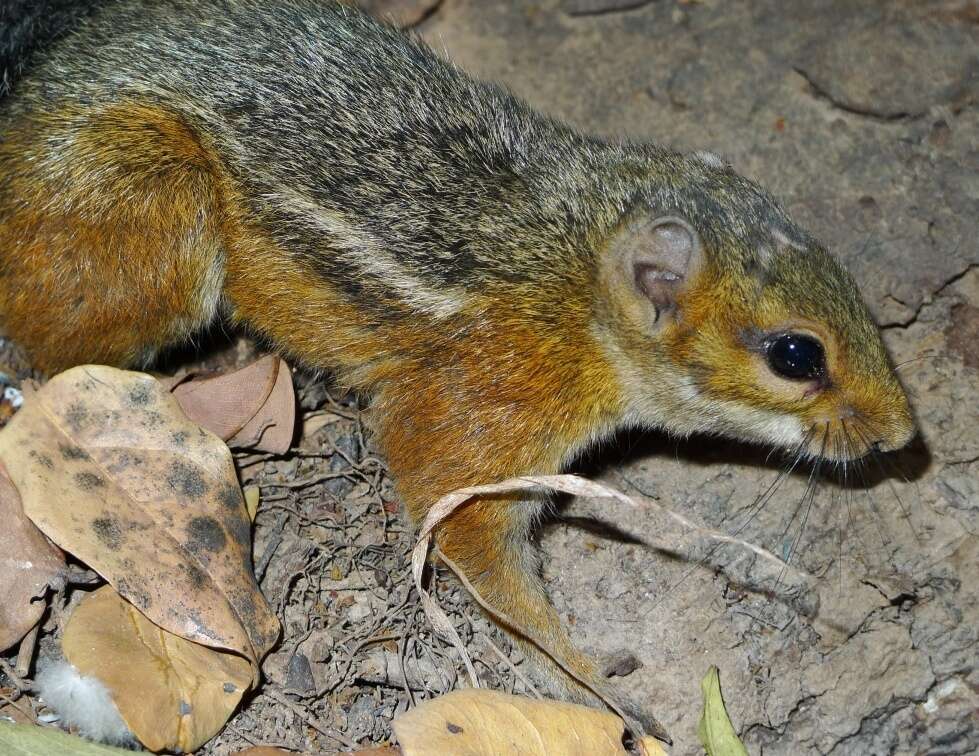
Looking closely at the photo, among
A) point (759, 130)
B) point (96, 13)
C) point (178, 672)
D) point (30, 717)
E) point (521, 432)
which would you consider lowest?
point (30, 717)

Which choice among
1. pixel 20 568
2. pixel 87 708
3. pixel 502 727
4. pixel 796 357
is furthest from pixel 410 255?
pixel 87 708

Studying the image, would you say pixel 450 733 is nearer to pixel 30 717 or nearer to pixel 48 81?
pixel 30 717

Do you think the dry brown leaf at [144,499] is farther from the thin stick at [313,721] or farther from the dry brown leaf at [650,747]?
the dry brown leaf at [650,747]

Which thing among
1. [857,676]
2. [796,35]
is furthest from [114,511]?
[796,35]

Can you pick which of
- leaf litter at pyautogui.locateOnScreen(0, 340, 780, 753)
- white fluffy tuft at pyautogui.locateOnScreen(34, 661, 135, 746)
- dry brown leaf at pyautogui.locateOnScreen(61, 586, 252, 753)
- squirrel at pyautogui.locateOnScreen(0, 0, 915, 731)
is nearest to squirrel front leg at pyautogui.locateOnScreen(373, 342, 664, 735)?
squirrel at pyautogui.locateOnScreen(0, 0, 915, 731)

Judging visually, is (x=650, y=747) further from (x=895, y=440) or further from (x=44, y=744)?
(x=44, y=744)

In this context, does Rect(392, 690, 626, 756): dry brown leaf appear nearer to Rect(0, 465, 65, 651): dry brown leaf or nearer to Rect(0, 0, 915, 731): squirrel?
Rect(0, 0, 915, 731): squirrel

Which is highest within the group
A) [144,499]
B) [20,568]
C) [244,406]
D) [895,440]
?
[895,440]
